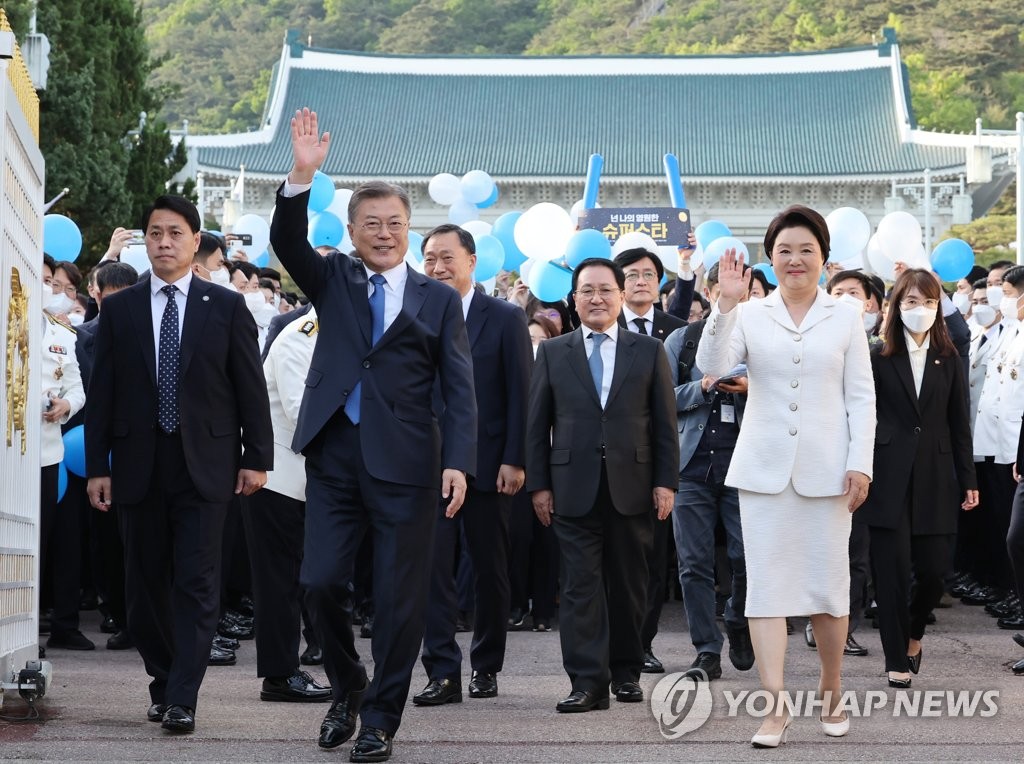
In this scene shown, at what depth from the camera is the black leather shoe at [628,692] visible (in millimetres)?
6168

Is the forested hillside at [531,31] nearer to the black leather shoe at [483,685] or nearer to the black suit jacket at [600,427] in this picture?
the black suit jacket at [600,427]

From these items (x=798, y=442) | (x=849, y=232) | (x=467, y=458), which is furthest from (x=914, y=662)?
(x=849, y=232)

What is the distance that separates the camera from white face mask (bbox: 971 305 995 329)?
10.2 m

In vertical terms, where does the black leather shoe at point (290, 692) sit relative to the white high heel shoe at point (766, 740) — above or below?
below

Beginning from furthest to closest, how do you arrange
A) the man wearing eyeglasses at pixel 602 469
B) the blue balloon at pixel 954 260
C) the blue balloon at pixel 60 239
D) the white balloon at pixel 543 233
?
1. the white balloon at pixel 543 233
2. the blue balloon at pixel 954 260
3. the blue balloon at pixel 60 239
4. the man wearing eyeglasses at pixel 602 469

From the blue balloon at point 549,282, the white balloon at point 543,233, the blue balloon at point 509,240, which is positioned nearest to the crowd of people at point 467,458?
the blue balloon at point 549,282

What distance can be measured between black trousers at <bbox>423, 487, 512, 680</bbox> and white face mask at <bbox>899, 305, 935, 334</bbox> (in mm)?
1999

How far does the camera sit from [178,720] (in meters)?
5.25

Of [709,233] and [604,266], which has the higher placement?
[709,233]

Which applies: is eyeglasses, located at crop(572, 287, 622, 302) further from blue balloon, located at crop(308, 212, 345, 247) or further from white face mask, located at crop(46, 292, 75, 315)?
blue balloon, located at crop(308, 212, 345, 247)

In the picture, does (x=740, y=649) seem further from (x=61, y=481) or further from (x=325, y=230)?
(x=325, y=230)

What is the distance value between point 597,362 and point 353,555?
1.65m

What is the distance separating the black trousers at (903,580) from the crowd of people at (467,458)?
0.5 inches

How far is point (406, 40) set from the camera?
68.7m
